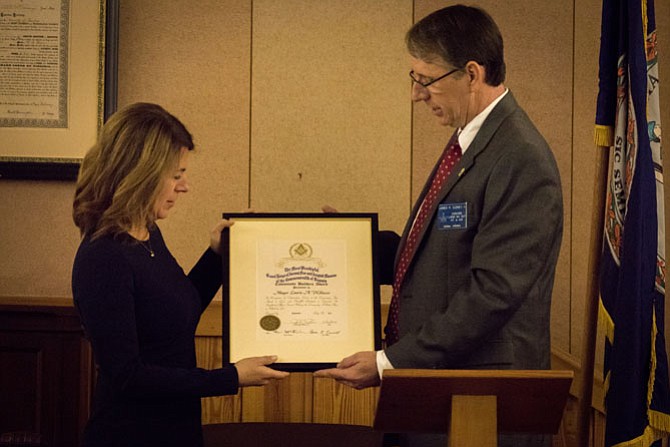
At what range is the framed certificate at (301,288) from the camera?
2535 millimetres

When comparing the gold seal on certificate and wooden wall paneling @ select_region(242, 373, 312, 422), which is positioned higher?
the gold seal on certificate

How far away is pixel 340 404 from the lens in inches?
139

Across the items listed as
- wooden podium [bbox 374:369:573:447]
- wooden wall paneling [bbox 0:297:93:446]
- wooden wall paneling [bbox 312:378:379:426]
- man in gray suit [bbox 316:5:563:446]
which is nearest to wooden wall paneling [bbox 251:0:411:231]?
wooden wall paneling [bbox 312:378:379:426]

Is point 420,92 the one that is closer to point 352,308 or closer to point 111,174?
point 352,308

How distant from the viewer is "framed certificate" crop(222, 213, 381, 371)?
2535 mm

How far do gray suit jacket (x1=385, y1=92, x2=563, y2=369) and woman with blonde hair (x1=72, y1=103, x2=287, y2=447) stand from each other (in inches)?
19.4

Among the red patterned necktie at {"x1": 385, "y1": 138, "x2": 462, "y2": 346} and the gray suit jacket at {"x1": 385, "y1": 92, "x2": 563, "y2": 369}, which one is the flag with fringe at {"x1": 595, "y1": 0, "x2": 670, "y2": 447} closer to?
the gray suit jacket at {"x1": 385, "y1": 92, "x2": 563, "y2": 369}

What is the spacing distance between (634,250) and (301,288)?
960 mm

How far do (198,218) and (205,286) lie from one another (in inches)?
35.0

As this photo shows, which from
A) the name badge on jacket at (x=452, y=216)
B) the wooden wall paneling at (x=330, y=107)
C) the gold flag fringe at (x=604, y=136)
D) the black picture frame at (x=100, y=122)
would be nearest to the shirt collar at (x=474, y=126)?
the name badge on jacket at (x=452, y=216)

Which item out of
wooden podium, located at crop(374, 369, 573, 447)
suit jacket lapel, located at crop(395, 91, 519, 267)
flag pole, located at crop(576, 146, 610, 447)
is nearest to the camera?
wooden podium, located at crop(374, 369, 573, 447)

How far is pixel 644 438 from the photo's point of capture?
2447 millimetres

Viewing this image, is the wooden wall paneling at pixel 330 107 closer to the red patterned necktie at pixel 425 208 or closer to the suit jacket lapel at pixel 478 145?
the red patterned necktie at pixel 425 208

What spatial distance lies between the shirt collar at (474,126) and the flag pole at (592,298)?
57 cm
